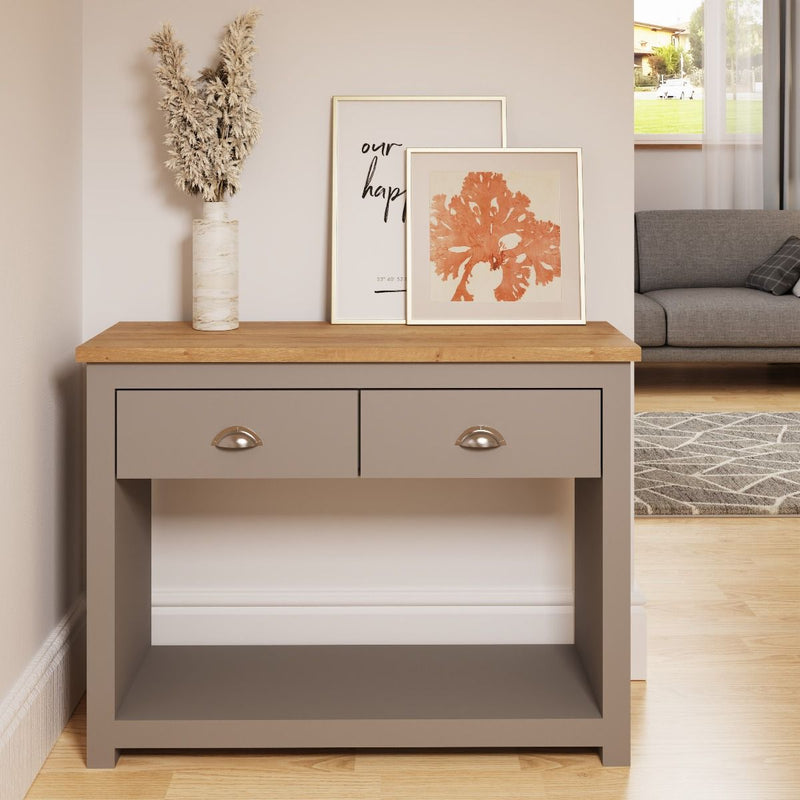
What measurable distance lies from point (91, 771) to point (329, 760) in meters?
0.42

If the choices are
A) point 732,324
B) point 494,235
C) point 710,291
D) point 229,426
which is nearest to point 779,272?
point 710,291

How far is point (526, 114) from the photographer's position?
218cm

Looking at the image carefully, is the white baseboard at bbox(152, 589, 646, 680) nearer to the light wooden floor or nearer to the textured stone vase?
the light wooden floor

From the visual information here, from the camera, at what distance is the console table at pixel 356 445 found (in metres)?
1.81

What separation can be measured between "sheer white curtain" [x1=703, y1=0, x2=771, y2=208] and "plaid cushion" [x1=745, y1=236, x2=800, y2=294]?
0.90m

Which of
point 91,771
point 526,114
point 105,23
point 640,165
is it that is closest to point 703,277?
point 640,165

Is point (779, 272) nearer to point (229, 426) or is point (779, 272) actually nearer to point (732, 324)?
point (732, 324)

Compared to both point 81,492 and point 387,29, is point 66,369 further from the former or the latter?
point 387,29

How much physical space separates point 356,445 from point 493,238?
560mm

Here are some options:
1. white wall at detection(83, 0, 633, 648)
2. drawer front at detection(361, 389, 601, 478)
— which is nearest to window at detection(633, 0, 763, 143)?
white wall at detection(83, 0, 633, 648)

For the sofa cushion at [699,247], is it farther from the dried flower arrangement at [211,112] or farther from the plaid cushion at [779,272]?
the dried flower arrangement at [211,112]

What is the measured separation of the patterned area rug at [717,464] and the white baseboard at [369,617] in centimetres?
134

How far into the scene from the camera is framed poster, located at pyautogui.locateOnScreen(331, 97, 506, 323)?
7.09 feet

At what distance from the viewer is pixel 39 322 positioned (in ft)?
6.30
